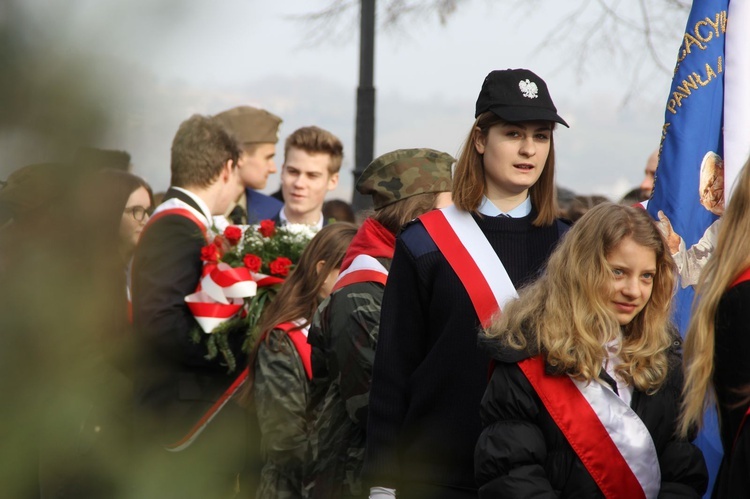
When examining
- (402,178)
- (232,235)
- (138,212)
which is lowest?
(232,235)

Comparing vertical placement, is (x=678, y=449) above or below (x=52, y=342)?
below

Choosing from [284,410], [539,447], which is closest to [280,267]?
[284,410]

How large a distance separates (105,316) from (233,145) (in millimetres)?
4352

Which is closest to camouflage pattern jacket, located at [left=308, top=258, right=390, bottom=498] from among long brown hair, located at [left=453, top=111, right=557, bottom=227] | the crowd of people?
the crowd of people

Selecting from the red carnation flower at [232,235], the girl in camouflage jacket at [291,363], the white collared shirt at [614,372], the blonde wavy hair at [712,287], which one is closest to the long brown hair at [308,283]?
the girl in camouflage jacket at [291,363]

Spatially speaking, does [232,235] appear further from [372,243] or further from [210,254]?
[372,243]

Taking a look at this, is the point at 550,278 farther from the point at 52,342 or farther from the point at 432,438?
the point at 52,342

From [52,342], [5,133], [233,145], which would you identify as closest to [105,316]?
[52,342]

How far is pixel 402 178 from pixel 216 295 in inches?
49.4

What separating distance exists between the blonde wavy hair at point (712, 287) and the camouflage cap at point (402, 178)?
5.11 feet

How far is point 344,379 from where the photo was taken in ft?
12.2

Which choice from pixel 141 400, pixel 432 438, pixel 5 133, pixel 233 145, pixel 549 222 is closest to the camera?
pixel 5 133

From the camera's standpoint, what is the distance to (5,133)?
0.73 meters

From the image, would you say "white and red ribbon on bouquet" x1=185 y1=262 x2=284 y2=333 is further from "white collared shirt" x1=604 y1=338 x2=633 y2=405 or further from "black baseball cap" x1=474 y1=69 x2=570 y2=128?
"white collared shirt" x1=604 y1=338 x2=633 y2=405
